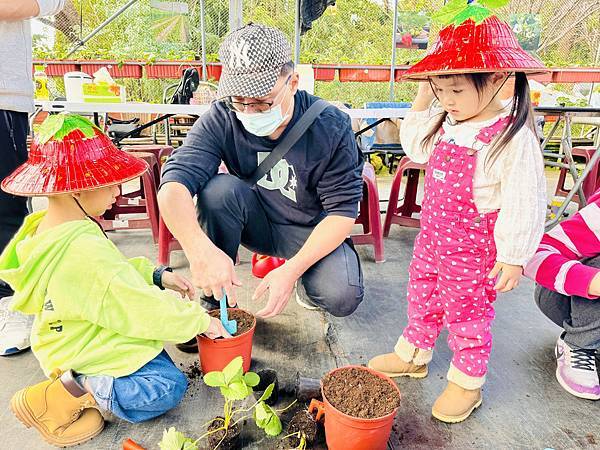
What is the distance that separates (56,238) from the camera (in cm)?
118

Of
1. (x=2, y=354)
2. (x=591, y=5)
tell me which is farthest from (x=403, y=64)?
(x=2, y=354)

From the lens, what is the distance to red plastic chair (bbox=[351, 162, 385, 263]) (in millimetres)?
2463

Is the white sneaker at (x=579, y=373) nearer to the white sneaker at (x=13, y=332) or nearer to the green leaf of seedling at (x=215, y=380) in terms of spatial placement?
the green leaf of seedling at (x=215, y=380)

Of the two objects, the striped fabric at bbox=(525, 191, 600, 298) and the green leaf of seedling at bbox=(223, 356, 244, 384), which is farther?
the striped fabric at bbox=(525, 191, 600, 298)

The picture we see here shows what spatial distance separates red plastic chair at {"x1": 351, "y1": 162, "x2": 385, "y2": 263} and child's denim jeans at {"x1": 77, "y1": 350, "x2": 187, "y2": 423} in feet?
4.84

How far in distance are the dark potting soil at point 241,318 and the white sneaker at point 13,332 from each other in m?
0.74

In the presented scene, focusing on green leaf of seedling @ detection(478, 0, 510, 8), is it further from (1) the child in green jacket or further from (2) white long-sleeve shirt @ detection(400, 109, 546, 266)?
(1) the child in green jacket

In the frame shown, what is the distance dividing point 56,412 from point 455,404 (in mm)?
1185

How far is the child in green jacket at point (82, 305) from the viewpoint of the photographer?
1.18 m

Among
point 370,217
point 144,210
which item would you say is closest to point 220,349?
point 370,217

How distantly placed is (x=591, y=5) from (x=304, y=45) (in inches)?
253

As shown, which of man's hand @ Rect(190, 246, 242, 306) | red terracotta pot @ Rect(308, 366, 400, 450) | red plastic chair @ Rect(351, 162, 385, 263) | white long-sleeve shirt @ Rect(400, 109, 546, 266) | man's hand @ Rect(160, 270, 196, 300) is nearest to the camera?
red terracotta pot @ Rect(308, 366, 400, 450)

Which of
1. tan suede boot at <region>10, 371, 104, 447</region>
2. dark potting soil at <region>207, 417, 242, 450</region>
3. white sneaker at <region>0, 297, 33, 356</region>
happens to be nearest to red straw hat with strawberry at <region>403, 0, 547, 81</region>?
dark potting soil at <region>207, 417, 242, 450</region>

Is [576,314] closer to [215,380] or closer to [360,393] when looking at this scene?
[360,393]
